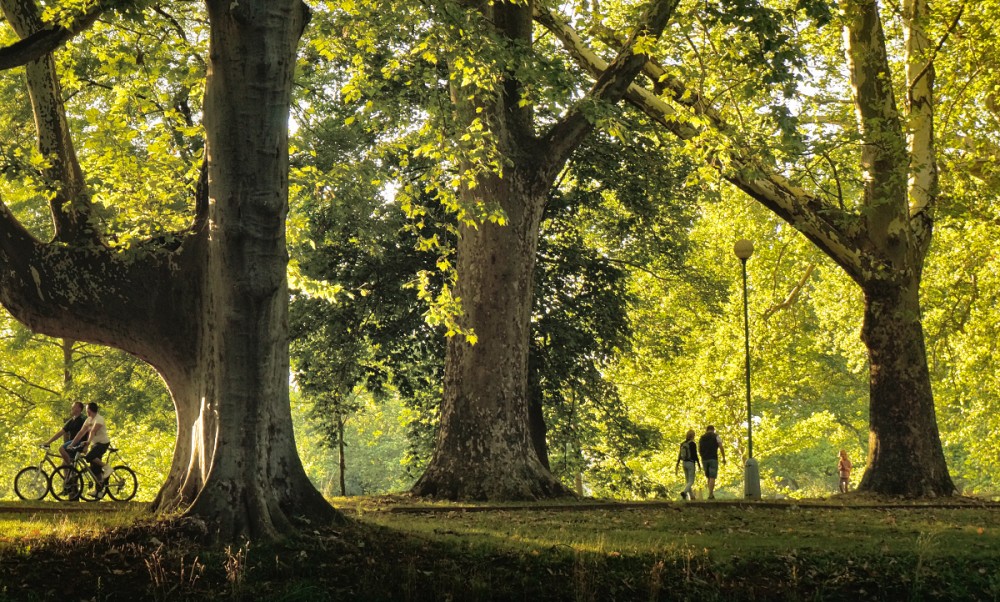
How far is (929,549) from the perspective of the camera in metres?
9.67

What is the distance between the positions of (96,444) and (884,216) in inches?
616

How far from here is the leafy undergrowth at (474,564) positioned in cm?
754

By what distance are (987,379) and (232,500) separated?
1007 inches

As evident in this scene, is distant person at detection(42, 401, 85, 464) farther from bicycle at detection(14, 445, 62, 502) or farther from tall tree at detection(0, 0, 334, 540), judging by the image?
tall tree at detection(0, 0, 334, 540)

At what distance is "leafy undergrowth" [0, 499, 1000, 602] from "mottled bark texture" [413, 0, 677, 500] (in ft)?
12.0

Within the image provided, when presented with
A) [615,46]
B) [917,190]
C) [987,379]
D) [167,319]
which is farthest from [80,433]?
[987,379]

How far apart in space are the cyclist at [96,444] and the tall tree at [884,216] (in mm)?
11130

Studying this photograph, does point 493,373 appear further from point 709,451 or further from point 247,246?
point 709,451

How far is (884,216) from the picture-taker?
18.4m

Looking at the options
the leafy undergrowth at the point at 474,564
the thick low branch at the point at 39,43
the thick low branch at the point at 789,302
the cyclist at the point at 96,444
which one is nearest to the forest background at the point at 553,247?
the thick low branch at the point at 789,302

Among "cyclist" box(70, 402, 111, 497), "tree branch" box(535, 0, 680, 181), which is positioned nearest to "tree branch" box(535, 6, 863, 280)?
"tree branch" box(535, 0, 680, 181)

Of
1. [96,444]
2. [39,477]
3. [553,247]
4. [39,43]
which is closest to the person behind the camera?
[39,43]

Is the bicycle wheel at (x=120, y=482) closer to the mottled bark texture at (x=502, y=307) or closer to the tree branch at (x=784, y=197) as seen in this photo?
the mottled bark texture at (x=502, y=307)

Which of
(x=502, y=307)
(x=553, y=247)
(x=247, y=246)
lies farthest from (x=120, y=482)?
(x=247, y=246)
